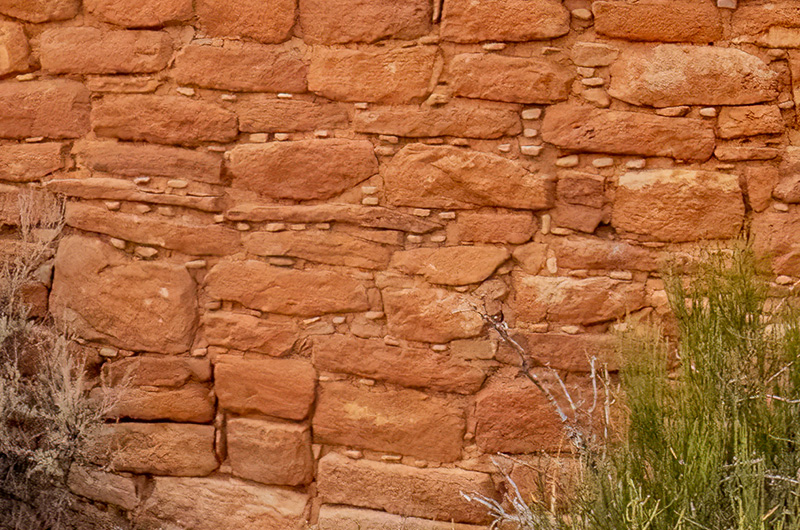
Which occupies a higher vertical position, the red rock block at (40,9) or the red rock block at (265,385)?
the red rock block at (40,9)

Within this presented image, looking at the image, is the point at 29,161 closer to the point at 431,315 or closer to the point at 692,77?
the point at 431,315

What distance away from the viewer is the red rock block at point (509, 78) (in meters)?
2.59

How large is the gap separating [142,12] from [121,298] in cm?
111

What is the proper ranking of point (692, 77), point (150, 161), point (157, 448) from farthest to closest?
1. point (157, 448)
2. point (150, 161)
3. point (692, 77)

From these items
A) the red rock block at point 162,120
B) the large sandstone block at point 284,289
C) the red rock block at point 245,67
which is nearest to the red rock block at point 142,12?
the red rock block at point 245,67

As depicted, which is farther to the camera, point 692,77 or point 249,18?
point 249,18

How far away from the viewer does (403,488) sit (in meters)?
2.80

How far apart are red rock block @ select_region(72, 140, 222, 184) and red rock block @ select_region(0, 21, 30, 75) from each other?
43 cm

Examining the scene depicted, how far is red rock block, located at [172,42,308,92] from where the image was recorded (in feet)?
9.18

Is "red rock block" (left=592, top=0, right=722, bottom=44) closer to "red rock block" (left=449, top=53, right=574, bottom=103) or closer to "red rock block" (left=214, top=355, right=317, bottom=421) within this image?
"red rock block" (left=449, top=53, right=574, bottom=103)

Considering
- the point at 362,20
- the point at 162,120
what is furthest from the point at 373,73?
the point at 162,120

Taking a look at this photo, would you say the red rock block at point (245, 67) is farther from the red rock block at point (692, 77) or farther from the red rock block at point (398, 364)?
the red rock block at point (692, 77)

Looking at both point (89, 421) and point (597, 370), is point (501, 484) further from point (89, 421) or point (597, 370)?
point (89, 421)

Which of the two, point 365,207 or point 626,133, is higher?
point 626,133
